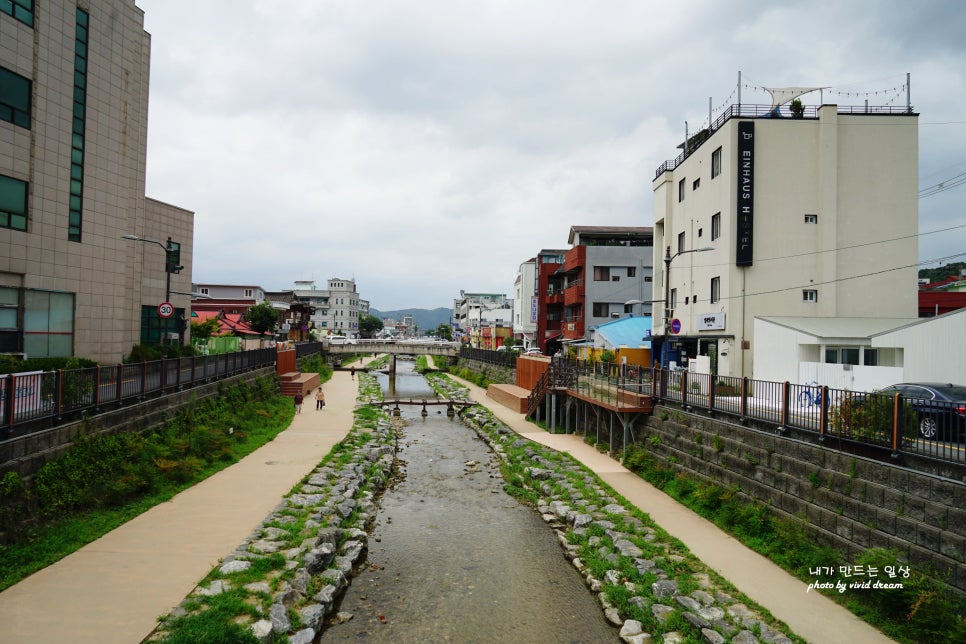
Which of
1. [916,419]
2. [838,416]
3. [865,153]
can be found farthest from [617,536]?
[865,153]

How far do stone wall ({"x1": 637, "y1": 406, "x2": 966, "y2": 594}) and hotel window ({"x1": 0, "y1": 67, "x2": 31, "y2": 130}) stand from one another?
28167 millimetres

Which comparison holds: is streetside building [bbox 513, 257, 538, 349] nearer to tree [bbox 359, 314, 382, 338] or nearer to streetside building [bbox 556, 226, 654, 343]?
streetside building [bbox 556, 226, 654, 343]

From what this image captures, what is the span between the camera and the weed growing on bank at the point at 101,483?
11.2 m

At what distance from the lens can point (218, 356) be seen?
2814cm

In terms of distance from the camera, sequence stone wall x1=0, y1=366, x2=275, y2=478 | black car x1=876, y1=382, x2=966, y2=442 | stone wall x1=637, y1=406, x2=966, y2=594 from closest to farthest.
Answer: stone wall x1=637, y1=406, x2=966, y2=594 < black car x1=876, y1=382, x2=966, y2=442 < stone wall x1=0, y1=366, x2=275, y2=478

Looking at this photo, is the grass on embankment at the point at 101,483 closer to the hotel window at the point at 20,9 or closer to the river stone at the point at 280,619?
the river stone at the point at 280,619

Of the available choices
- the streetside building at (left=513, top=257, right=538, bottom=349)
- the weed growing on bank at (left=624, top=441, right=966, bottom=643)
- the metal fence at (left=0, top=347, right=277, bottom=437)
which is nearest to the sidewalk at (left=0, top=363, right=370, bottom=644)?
the metal fence at (left=0, top=347, right=277, bottom=437)

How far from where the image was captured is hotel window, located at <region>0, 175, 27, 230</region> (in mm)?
21234

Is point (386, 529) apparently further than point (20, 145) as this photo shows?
No

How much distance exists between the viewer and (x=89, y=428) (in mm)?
14688

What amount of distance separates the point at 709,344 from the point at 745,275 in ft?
15.4

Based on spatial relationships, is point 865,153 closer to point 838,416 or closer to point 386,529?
point 838,416

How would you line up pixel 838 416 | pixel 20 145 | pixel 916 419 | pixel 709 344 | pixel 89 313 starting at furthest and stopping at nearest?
pixel 709 344 → pixel 89 313 → pixel 20 145 → pixel 838 416 → pixel 916 419

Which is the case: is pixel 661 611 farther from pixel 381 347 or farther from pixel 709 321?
pixel 381 347
